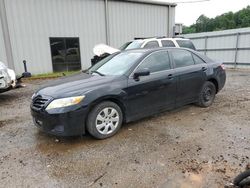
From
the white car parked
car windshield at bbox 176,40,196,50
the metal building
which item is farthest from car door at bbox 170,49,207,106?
the metal building

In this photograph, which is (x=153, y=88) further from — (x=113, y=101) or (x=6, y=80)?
(x=6, y=80)

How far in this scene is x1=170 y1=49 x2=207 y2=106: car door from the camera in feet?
15.8

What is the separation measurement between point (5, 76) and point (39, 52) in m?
6.52

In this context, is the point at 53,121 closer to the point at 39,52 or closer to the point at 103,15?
the point at 39,52

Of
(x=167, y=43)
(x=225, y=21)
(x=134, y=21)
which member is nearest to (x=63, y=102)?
(x=167, y=43)

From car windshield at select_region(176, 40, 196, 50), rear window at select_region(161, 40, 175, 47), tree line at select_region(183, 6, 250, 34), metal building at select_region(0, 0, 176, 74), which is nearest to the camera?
rear window at select_region(161, 40, 175, 47)

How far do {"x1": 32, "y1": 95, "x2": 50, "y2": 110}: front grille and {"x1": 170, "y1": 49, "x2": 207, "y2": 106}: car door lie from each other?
2.74 metres

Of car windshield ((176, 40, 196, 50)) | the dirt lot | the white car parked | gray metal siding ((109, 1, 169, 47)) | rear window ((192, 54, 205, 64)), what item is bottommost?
the dirt lot

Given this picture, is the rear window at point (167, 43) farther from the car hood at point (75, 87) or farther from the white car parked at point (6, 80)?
the white car parked at point (6, 80)

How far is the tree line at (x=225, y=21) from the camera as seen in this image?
184ft

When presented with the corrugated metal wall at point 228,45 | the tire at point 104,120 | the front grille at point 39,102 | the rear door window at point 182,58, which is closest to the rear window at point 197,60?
the rear door window at point 182,58

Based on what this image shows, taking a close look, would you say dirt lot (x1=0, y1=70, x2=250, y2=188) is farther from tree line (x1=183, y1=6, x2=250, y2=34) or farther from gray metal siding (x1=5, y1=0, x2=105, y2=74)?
tree line (x1=183, y1=6, x2=250, y2=34)

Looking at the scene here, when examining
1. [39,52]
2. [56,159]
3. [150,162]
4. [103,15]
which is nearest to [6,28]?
[39,52]

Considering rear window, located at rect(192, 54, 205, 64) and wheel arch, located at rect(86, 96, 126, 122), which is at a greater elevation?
rear window, located at rect(192, 54, 205, 64)
